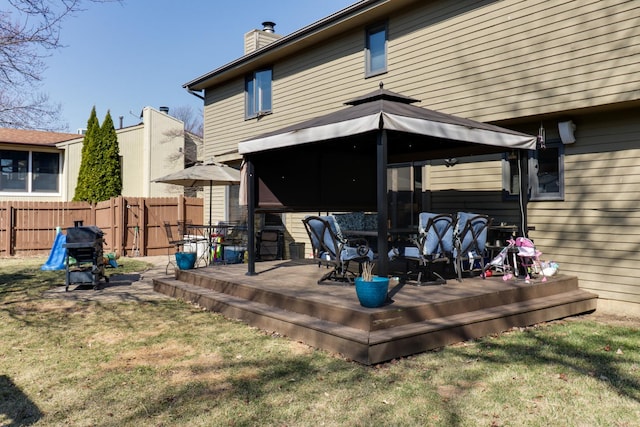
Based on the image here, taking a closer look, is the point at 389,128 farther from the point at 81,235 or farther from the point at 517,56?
the point at 81,235

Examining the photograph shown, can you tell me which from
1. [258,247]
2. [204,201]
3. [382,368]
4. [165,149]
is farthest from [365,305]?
[165,149]

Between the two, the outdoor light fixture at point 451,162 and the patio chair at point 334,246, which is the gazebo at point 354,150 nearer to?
the outdoor light fixture at point 451,162

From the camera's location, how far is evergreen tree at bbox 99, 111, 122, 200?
58.1ft

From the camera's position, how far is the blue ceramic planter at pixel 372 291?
4410mm

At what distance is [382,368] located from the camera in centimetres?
388

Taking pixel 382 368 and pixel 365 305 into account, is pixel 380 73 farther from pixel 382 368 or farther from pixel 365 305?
pixel 382 368

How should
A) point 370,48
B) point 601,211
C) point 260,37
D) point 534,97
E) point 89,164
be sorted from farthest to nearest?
point 89,164
point 260,37
point 370,48
point 534,97
point 601,211

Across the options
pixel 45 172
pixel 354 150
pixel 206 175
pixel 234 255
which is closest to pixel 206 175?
pixel 206 175

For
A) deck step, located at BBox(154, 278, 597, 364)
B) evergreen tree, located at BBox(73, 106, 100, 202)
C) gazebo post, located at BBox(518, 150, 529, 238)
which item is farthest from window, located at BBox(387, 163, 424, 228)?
evergreen tree, located at BBox(73, 106, 100, 202)

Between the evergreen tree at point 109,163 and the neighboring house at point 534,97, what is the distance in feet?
36.0

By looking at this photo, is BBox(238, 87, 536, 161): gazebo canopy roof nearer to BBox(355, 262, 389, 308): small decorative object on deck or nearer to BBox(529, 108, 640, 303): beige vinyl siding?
BBox(529, 108, 640, 303): beige vinyl siding

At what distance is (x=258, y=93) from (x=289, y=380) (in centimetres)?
977

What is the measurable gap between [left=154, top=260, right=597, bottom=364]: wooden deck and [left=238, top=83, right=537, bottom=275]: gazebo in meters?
0.56

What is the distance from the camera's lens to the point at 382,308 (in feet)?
14.5
